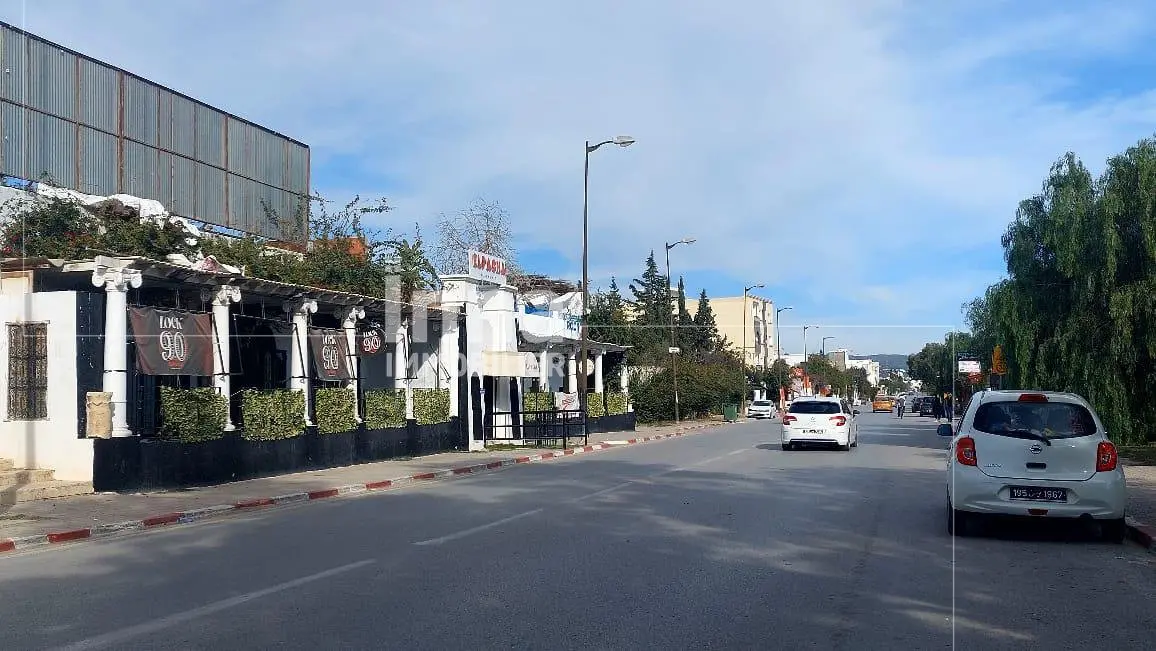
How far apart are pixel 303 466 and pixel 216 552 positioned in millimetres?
11375

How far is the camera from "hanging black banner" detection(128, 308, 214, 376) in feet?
57.9

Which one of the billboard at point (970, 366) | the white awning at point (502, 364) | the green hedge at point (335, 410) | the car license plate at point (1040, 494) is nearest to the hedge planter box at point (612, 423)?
the white awning at point (502, 364)

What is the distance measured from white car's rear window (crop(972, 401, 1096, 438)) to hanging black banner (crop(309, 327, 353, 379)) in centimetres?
1559

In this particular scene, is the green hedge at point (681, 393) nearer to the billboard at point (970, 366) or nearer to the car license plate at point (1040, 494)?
the billboard at point (970, 366)

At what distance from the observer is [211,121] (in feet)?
131

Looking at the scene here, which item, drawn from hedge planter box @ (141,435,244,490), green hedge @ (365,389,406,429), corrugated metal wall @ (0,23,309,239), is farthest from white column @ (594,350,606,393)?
hedge planter box @ (141,435,244,490)

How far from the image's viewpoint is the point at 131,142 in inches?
1404

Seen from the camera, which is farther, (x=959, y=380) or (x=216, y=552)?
(x=959, y=380)

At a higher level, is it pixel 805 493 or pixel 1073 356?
pixel 1073 356

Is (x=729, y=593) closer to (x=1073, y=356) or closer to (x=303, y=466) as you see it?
(x=303, y=466)

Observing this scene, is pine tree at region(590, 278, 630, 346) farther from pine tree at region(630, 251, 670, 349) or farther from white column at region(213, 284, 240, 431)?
white column at region(213, 284, 240, 431)

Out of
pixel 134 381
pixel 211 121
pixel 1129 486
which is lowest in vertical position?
pixel 1129 486

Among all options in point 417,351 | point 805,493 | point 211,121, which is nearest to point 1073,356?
point 805,493

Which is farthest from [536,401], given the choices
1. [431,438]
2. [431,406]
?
[431,438]
